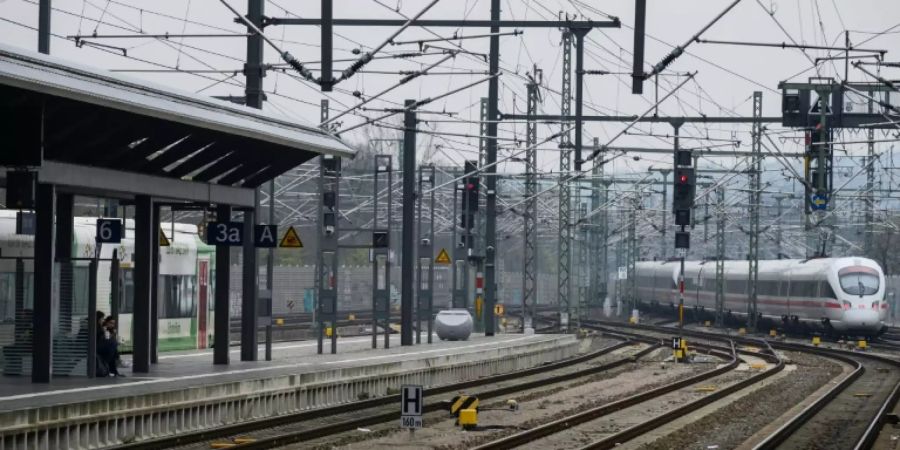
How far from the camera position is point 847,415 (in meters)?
28.2

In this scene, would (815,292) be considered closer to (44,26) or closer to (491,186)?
(491,186)

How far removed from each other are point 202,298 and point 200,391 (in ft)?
50.1

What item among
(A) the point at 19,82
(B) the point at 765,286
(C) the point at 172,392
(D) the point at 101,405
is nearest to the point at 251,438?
(C) the point at 172,392

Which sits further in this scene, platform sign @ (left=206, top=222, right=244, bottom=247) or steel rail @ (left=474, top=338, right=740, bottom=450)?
platform sign @ (left=206, top=222, right=244, bottom=247)

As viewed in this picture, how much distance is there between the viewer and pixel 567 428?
80.1 feet

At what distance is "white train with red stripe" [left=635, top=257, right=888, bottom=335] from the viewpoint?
61.4m

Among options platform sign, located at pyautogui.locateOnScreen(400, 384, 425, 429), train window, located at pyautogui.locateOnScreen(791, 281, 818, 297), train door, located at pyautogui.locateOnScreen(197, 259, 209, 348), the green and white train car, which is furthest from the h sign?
platform sign, located at pyautogui.locateOnScreen(400, 384, 425, 429)

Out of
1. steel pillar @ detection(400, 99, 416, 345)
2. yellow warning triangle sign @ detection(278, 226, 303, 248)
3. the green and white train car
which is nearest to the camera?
the green and white train car

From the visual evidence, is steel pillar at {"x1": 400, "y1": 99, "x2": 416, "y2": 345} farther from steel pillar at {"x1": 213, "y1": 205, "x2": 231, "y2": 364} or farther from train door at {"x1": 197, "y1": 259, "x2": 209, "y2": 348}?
steel pillar at {"x1": 213, "y1": 205, "x2": 231, "y2": 364}

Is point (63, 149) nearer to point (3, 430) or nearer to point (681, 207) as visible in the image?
point (3, 430)

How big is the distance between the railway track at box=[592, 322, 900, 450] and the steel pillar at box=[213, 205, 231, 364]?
1020 cm

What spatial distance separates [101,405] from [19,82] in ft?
14.3

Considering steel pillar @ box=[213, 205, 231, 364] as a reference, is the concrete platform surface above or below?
below

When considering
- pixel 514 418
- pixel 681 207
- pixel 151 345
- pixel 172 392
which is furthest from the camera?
pixel 681 207
